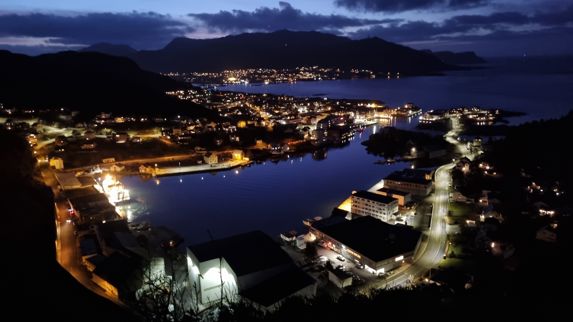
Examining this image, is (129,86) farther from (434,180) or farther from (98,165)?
(434,180)

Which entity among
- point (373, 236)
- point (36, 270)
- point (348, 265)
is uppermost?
point (36, 270)

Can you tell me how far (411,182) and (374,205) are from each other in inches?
47.5

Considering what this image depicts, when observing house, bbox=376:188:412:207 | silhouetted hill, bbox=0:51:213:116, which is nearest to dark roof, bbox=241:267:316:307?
house, bbox=376:188:412:207

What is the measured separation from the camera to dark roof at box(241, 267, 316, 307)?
9.70ft

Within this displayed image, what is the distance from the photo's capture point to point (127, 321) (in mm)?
2848

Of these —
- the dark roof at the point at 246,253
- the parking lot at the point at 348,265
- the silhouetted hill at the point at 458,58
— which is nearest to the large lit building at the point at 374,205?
the parking lot at the point at 348,265

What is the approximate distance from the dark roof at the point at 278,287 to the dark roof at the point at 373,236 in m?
0.87

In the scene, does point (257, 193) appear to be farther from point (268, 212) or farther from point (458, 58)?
point (458, 58)

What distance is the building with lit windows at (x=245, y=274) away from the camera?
305 centimetres

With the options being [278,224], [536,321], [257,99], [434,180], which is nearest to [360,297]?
[536,321]

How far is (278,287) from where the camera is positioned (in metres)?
3.09

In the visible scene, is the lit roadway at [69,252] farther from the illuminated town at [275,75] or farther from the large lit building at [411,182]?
the illuminated town at [275,75]

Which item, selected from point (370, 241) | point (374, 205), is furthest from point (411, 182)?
point (370, 241)

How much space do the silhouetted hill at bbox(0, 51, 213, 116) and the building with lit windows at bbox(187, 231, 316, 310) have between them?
11114mm
